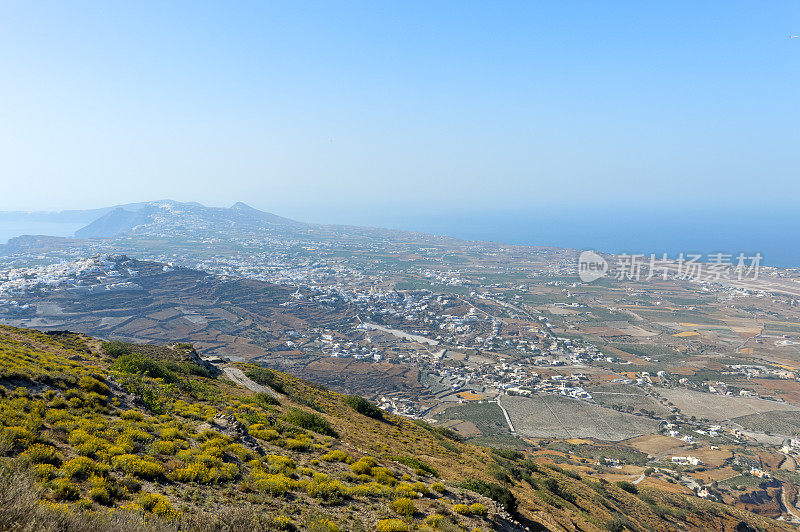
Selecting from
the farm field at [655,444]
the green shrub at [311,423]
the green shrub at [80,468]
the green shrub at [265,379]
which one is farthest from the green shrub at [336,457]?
the farm field at [655,444]

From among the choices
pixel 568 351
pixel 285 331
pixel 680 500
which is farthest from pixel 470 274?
pixel 680 500

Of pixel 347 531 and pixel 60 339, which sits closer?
pixel 347 531

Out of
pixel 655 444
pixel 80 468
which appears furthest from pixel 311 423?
pixel 655 444

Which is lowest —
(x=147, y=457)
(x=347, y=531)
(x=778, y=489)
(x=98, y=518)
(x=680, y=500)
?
(x=778, y=489)

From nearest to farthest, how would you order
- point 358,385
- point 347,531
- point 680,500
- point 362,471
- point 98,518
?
point 98,518, point 347,531, point 362,471, point 680,500, point 358,385

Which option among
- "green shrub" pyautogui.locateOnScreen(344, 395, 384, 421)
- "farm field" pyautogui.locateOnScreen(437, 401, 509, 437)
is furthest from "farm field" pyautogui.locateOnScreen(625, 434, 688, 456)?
"green shrub" pyautogui.locateOnScreen(344, 395, 384, 421)

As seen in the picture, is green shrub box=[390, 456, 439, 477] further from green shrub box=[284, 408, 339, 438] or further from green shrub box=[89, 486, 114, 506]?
green shrub box=[89, 486, 114, 506]

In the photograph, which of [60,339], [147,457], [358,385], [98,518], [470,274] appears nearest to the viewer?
[98,518]

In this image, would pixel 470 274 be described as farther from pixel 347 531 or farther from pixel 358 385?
pixel 347 531

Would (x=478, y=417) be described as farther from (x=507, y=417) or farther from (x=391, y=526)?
(x=391, y=526)
